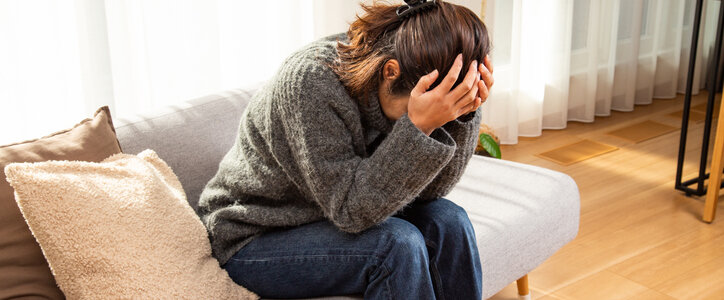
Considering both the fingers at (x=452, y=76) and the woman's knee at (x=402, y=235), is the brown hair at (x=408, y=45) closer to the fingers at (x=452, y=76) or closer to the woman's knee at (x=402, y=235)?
the fingers at (x=452, y=76)

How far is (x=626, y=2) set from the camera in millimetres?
3732

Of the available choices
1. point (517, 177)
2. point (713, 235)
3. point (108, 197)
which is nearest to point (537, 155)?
point (713, 235)

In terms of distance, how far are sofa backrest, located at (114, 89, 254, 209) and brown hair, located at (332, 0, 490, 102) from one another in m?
0.45

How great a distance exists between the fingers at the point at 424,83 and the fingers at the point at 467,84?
0.04 meters

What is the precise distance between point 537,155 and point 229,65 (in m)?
1.48

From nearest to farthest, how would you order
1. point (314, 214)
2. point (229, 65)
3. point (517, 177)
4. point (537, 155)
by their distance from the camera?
1. point (314, 214)
2. point (517, 177)
3. point (229, 65)
4. point (537, 155)

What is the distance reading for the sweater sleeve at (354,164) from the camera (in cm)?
131

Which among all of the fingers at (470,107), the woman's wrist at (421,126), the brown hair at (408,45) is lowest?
the woman's wrist at (421,126)

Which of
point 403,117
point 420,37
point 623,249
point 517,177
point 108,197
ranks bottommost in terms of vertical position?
point 623,249

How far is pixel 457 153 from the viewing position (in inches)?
59.2

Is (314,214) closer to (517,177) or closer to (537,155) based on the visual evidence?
(517,177)

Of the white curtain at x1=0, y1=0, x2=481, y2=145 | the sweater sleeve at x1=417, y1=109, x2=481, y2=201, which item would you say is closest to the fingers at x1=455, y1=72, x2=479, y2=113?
the sweater sleeve at x1=417, y1=109, x2=481, y2=201

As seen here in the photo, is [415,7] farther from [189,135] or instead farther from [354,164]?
[189,135]

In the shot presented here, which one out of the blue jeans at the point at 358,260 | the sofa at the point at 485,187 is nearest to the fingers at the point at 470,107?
the blue jeans at the point at 358,260
